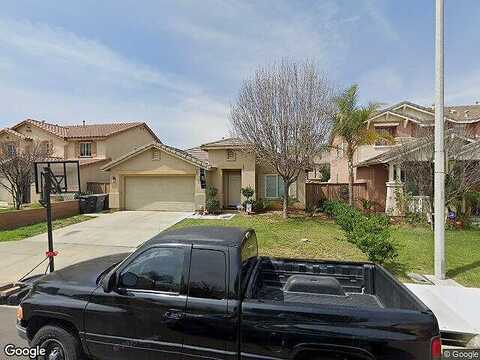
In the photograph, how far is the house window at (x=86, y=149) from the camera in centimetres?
2583

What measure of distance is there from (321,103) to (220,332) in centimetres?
1359

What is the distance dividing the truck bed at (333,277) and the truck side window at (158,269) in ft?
2.84

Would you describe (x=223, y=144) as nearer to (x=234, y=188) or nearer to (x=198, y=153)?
(x=234, y=188)

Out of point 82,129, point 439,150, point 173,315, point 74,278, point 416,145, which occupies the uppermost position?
point 82,129

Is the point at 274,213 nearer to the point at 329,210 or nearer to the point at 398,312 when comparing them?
the point at 329,210

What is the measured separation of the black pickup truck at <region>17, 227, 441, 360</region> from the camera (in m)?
2.60

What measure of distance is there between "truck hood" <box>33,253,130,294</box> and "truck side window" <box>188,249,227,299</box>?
3.97 ft

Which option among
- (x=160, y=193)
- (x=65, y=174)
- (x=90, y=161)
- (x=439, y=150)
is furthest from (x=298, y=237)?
(x=90, y=161)

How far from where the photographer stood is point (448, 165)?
1243 centimetres

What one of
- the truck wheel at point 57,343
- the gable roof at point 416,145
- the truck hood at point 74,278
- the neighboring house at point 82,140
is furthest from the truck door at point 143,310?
the neighboring house at point 82,140

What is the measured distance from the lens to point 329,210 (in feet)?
54.1

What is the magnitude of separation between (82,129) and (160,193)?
14.8 m

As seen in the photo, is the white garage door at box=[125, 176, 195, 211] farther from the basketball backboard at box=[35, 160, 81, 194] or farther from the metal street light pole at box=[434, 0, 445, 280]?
the metal street light pole at box=[434, 0, 445, 280]

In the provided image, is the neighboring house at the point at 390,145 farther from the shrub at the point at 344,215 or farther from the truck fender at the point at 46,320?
the truck fender at the point at 46,320
